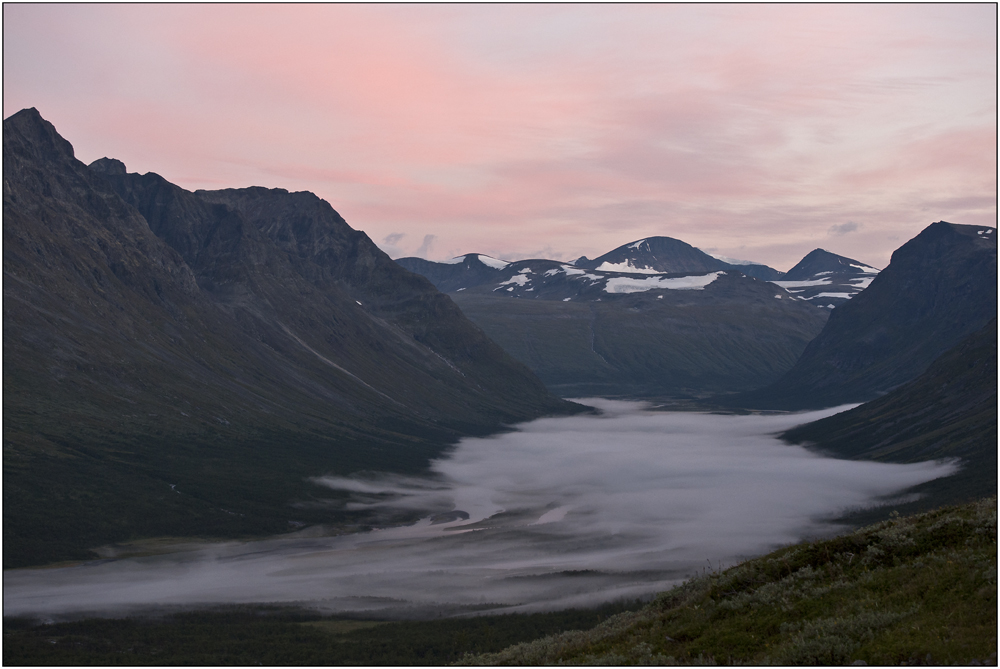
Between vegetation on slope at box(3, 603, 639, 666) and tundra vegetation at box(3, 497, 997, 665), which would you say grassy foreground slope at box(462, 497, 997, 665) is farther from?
vegetation on slope at box(3, 603, 639, 666)

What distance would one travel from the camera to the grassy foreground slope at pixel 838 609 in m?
30.4

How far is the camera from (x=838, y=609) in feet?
115

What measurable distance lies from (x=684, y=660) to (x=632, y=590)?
113489 millimetres

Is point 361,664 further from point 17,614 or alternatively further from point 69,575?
point 69,575

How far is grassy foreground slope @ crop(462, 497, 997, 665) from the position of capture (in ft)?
99.6

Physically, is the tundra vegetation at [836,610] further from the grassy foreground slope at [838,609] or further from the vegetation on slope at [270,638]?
the vegetation on slope at [270,638]

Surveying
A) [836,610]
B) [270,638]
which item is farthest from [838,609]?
[270,638]

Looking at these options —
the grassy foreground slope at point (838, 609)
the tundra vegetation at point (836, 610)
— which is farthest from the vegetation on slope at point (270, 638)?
the grassy foreground slope at point (838, 609)

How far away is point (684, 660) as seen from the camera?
34.8m

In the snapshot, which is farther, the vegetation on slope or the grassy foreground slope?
the vegetation on slope

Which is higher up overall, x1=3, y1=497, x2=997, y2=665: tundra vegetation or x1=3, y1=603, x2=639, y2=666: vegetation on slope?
x1=3, y1=497, x2=997, y2=665: tundra vegetation

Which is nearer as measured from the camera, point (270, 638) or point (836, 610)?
point (836, 610)

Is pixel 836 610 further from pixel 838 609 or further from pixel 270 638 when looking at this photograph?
pixel 270 638

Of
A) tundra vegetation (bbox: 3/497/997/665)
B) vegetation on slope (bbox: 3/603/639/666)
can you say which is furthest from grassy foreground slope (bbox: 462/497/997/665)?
vegetation on slope (bbox: 3/603/639/666)
